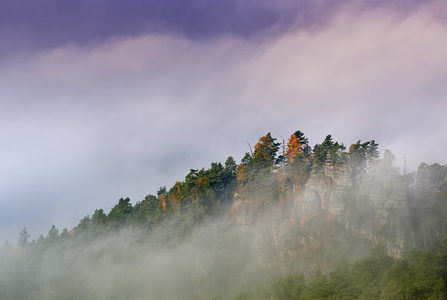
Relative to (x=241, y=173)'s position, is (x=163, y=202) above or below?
below

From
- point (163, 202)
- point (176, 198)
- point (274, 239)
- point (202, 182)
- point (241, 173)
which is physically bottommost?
point (274, 239)

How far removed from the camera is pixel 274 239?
85.4 m

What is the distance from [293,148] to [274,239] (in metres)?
27.2

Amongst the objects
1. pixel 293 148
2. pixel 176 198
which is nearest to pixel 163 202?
pixel 176 198

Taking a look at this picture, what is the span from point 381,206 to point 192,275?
52.2 metres

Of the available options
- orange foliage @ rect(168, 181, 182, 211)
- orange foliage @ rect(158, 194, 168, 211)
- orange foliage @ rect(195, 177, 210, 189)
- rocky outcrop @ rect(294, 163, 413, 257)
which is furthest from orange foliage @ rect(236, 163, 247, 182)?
orange foliage @ rect(158, 194, 168, 211)

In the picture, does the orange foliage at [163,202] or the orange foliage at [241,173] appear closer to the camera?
the orange foliage at [241,173]

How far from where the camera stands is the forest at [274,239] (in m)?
57.5

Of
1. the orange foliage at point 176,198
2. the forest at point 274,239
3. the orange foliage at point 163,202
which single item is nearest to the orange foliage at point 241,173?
the forest at point 274,239

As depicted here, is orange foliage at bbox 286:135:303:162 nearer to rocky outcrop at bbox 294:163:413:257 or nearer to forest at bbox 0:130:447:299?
forest at bbox 0:130:447:299

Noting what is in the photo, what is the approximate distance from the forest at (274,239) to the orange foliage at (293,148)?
0.98 feet

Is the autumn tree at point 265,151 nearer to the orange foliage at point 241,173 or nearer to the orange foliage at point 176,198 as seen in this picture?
the orange foliage at point 241,173

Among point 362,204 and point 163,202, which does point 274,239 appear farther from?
point 163,202

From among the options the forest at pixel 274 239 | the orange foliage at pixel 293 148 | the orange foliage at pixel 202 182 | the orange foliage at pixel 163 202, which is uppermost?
the orange foliage at pixel 293 148
